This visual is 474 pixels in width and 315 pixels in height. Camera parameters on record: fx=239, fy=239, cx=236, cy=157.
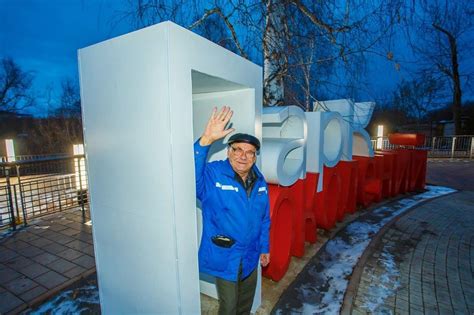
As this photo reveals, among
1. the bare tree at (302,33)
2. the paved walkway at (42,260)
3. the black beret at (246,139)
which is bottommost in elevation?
the paved walkway at (42,260)

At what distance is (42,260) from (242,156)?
3.88 metres

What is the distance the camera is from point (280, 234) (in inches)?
132

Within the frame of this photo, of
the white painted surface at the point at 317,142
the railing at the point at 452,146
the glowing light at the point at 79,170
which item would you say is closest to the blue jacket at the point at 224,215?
the white painted surface at the point at 317,142

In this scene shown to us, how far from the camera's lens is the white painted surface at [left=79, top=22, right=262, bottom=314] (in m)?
1.56

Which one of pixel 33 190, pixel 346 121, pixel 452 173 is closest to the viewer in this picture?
pixel 346 121

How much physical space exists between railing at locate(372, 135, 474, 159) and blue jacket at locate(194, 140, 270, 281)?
16.1m

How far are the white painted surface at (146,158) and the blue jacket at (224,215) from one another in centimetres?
21

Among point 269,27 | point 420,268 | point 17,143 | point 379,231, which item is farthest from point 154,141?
point 17,143

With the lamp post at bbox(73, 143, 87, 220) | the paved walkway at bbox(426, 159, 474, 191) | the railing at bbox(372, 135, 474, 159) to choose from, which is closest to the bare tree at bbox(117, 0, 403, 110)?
the lamp post at bbox(73, 143, 87, 220)

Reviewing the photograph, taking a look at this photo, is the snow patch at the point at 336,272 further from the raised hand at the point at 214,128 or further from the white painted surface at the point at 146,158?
the raised hand at the point at 214,128

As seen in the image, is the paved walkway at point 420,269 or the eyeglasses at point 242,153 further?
the paved walkway at point 420,269

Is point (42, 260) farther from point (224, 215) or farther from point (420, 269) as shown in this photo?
point (420, 269)

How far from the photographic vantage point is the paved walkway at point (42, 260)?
297cm

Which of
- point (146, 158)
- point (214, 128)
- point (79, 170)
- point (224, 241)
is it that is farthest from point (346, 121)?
point (79, 170)
